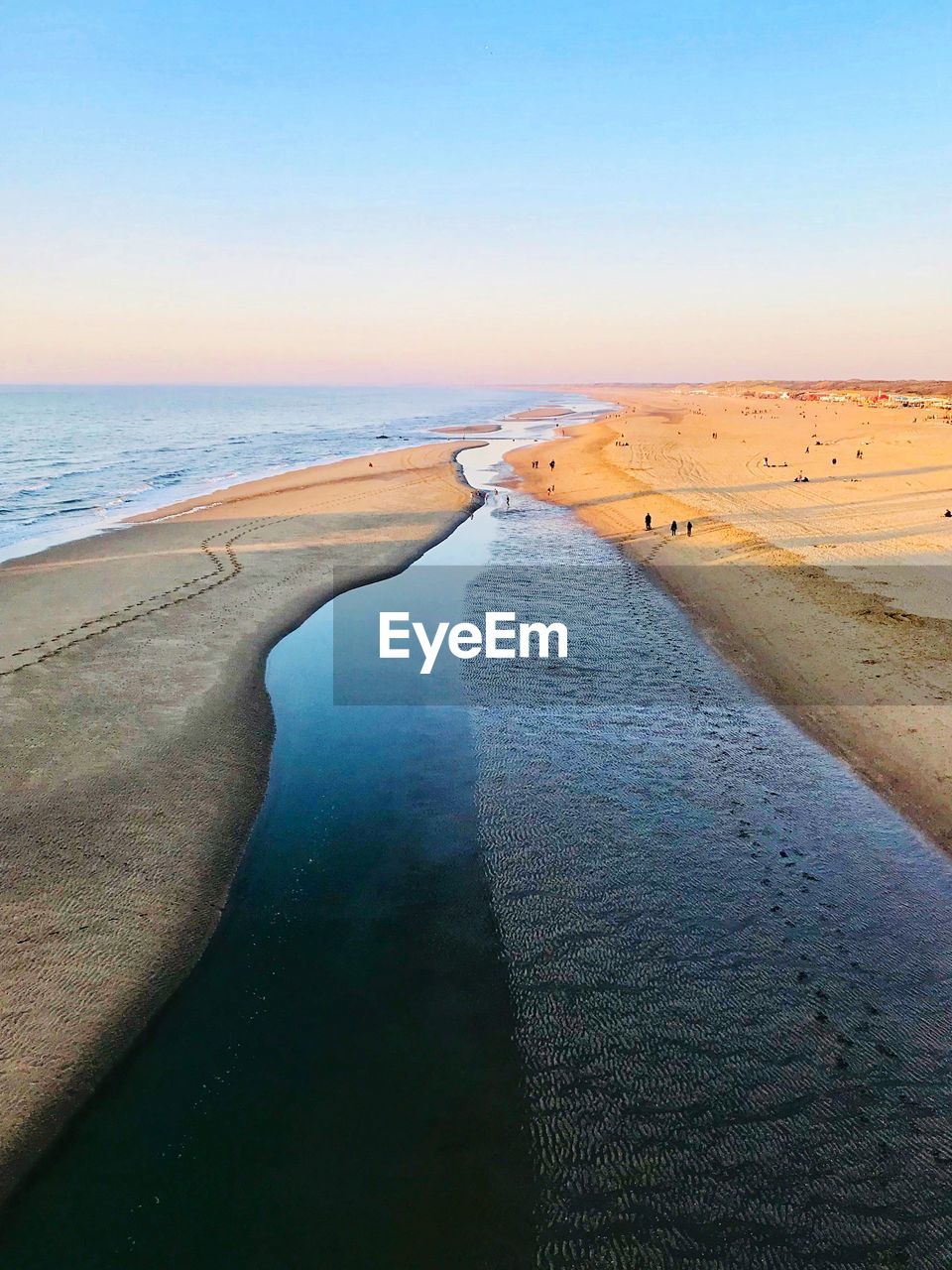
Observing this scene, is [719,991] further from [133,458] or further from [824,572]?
[133,458]

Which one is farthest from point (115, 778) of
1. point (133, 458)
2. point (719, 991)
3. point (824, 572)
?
point (133, 458)

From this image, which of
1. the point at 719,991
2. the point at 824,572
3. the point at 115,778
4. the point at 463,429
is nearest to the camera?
the point at 719,991
